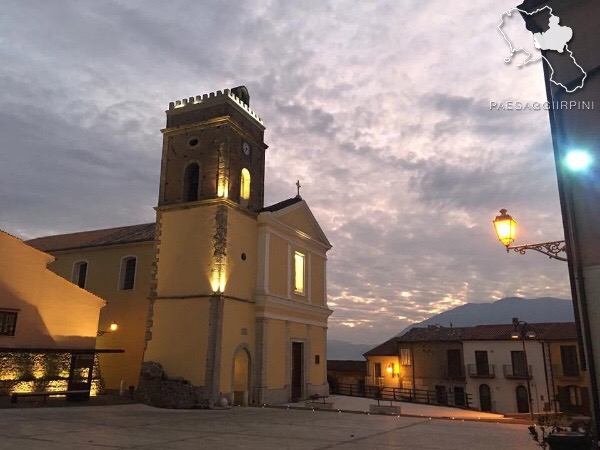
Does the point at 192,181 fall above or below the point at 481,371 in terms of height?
above

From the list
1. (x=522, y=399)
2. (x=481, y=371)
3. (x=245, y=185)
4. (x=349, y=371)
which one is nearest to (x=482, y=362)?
(x=481, y=371)

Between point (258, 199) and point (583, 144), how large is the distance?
19.3m

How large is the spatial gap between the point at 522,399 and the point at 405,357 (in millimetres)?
10581

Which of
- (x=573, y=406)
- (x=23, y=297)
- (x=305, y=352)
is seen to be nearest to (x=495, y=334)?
(x=573, y=406)

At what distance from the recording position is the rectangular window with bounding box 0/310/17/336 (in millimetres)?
20156

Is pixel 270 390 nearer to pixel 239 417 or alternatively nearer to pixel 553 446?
pixel 239 417

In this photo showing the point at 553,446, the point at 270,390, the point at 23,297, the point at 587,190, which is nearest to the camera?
the point at 553,446

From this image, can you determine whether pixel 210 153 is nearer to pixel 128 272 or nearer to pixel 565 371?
pixel 128 272

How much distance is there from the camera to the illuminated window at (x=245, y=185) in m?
25.2

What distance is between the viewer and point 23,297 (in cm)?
2098

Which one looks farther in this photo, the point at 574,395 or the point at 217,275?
the point at 574,395

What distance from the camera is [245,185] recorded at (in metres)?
25.5

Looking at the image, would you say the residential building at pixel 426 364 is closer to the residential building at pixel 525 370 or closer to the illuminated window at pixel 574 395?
the residential building at pixel 525 370

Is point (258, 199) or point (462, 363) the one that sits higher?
point (258, 199)
